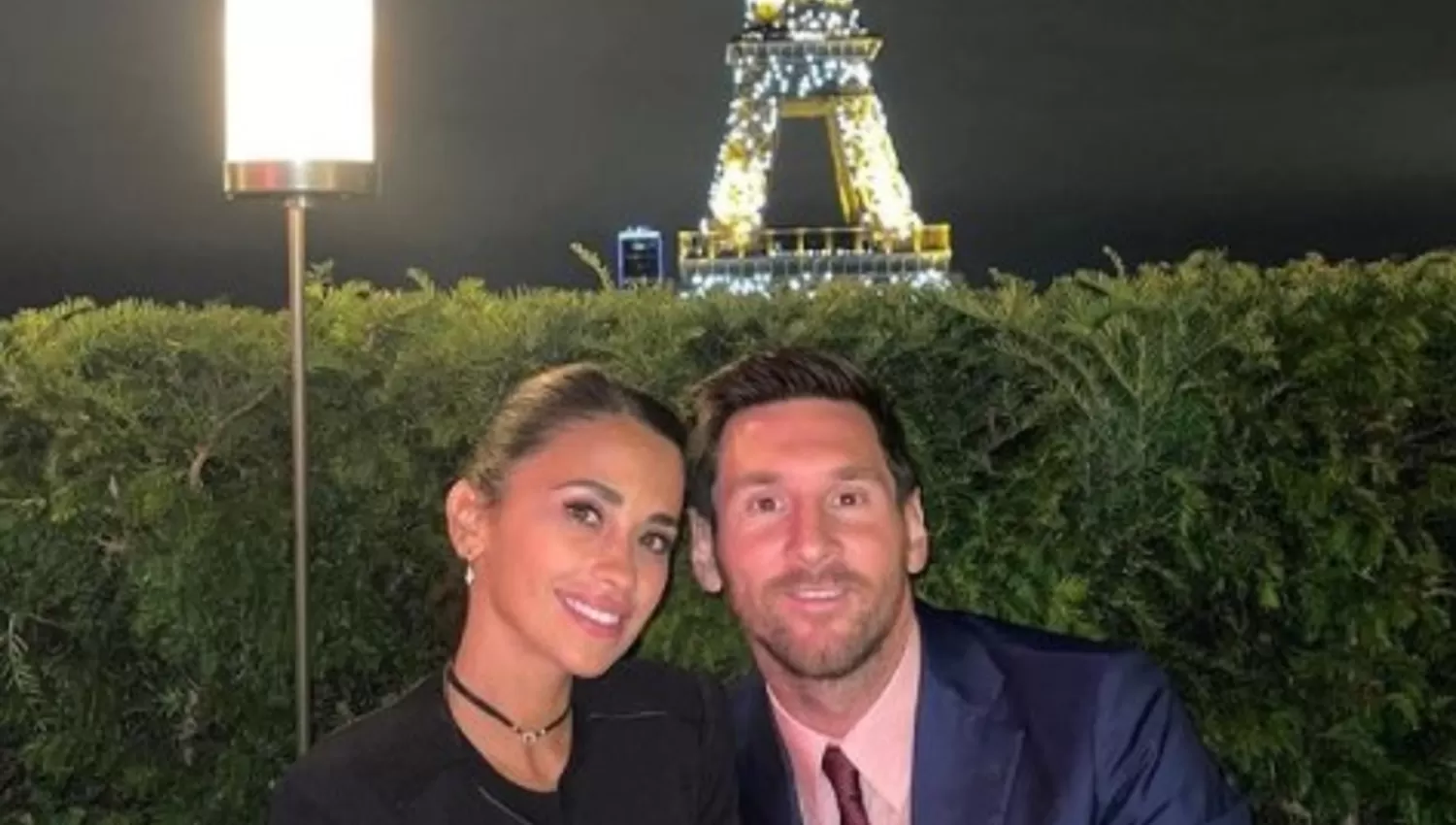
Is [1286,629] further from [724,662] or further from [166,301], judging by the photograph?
[166,301]

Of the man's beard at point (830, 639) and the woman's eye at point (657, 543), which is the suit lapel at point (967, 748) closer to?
the man's beard at point (830, 639)

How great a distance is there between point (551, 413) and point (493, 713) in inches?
14.8

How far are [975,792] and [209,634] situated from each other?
5.31ft

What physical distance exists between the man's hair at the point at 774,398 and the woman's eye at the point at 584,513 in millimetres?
291

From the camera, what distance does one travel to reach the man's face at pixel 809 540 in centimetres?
246

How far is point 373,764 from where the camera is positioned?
2172 mm

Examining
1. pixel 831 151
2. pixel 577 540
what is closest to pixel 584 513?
pixel 577 540

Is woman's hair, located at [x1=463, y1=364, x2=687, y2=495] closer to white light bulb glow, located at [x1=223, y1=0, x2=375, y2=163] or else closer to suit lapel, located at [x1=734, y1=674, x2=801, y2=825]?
suit lapel, located at [x1=734, y1=674, x2=801, y2=825]

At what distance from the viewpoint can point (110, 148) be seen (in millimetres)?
17141

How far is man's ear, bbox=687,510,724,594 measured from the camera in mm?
2562

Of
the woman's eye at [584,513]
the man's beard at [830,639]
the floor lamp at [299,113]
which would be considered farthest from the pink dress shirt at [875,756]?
the floor lamp at [299,113]

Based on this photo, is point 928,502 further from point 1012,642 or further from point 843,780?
point 843,780

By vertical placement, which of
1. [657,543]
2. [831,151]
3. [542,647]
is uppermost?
[831,151]

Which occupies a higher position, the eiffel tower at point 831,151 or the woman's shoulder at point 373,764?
the eiffel tower at point 831,151
